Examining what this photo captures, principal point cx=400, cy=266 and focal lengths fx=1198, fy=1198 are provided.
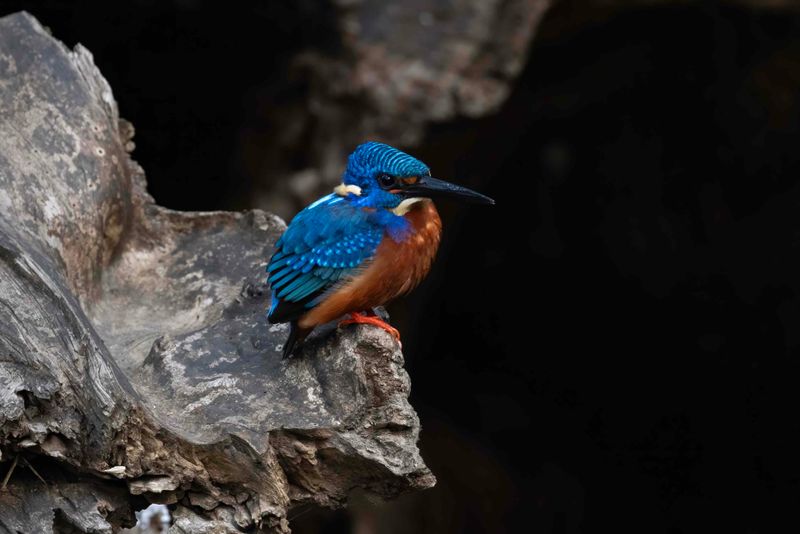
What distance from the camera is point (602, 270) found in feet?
21.6

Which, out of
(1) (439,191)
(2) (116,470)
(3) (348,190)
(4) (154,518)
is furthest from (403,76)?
(2) (116,470)

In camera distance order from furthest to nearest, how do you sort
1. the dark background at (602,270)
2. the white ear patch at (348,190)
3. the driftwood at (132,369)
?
the dark background at (602,270), the white ear patch at (348,190), the driftwood at (132,369)

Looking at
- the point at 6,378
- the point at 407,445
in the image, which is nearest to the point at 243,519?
the point at 407,445

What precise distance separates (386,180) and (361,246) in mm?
186

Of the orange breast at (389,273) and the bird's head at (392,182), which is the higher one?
the bird's head at (392,182)

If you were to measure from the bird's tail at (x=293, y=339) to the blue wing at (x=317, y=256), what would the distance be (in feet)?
0.09

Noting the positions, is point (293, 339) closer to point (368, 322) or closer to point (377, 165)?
point (368, 322)

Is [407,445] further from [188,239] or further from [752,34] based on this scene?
[752,34]

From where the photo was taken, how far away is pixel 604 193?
6.57 meters

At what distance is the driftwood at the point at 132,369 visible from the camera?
2.41m

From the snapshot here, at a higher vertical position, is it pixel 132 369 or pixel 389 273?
pixel 389 273

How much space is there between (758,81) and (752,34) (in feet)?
0.80

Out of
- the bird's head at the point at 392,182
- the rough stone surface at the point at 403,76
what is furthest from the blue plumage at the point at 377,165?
the rough stone surface at the point at 403,76

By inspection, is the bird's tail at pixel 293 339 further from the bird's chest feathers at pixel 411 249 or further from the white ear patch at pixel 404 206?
the white ear patch at pixel 404 206
